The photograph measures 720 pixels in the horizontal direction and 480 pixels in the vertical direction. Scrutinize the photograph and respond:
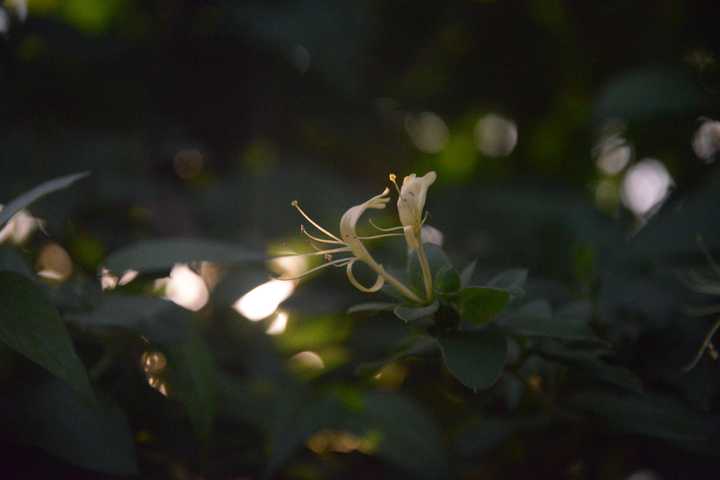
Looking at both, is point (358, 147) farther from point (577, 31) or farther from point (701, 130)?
point (701, 130)

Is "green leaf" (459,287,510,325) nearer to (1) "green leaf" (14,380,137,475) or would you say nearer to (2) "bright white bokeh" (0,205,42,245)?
(1) "green leaf" (14,380,137,475)

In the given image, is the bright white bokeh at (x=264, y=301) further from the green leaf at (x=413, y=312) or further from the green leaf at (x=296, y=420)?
the green leaf at (x=413, y=312)

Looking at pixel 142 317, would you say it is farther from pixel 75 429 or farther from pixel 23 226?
pixel 23 226

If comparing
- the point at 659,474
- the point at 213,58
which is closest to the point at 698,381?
the point at 659,474

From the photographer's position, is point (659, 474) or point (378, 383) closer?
point (659, 474)

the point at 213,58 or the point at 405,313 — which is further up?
the point at 213,58
